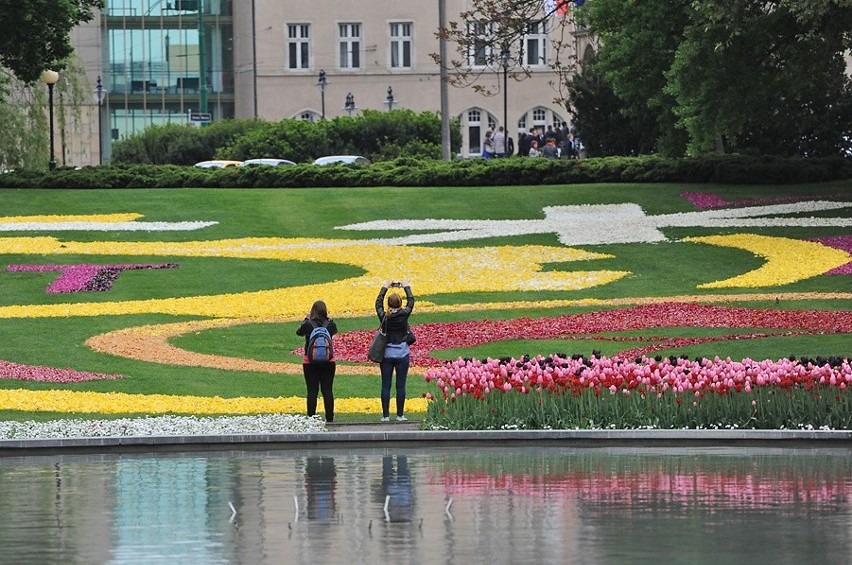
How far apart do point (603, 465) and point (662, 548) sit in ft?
14.5

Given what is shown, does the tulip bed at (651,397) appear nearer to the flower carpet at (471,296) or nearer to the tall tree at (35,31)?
the flower carpet at (471,296)

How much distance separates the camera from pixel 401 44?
86.1 metres

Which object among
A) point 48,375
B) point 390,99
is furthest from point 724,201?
point 390,99

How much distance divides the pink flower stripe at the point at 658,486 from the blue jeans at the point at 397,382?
3.79 m

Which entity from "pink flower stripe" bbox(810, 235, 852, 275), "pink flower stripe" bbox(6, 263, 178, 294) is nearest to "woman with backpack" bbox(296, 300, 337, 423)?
"pink flower stripe" bbox(6, 263, 178, 294)

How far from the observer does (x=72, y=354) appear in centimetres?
2506

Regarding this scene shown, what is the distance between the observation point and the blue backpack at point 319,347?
19.1 m

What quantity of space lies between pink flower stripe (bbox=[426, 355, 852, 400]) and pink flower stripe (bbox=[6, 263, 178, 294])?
15.8 m

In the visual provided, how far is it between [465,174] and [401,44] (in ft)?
131

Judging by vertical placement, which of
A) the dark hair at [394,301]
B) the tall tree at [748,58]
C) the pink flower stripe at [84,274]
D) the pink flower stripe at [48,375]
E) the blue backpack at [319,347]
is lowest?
the pink flower stripe at [48,375]

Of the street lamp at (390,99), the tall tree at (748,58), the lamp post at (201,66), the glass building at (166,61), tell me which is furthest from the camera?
the glass building at (166,61)

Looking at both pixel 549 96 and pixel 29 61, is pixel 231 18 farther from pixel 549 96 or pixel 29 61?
pixel 29 61

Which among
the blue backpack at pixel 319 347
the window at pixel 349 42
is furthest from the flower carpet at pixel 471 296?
the window at pixel 349 42

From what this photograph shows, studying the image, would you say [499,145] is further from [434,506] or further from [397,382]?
[434,506]
